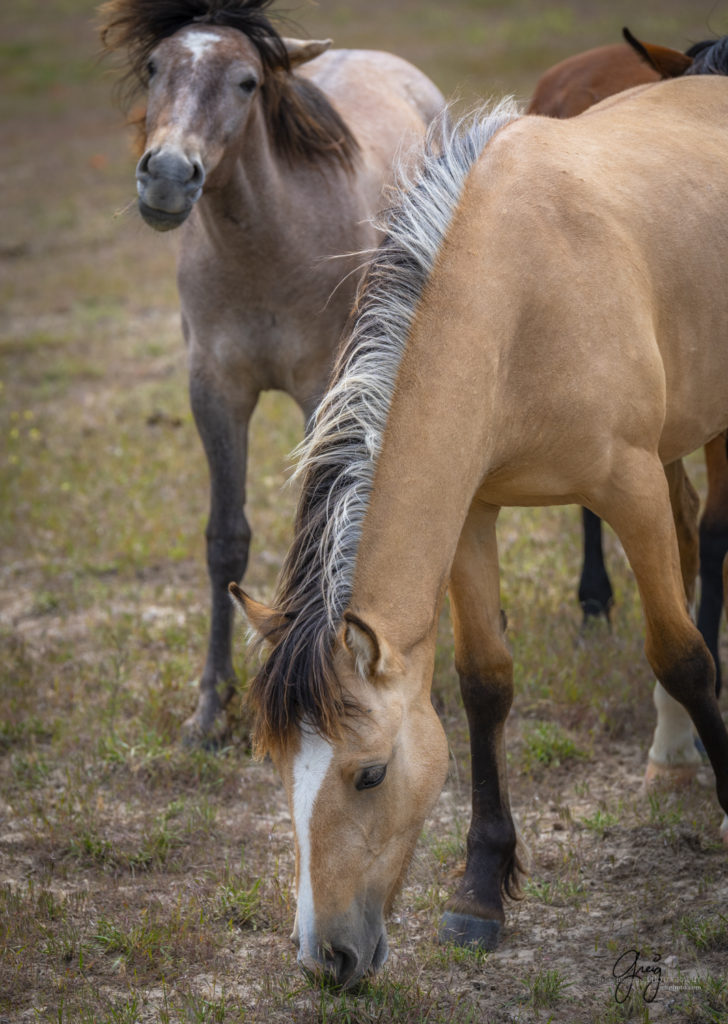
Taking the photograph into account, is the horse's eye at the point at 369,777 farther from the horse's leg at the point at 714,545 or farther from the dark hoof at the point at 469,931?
the horse's leg at the point at 714,545

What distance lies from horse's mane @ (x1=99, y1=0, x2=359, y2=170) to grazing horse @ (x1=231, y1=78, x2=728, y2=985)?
4.52 ft

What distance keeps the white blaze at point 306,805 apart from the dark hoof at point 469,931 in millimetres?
833

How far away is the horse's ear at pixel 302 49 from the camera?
4383 mm

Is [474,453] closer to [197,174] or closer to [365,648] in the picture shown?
[365,648]

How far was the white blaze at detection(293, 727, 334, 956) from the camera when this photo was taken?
2.38 m

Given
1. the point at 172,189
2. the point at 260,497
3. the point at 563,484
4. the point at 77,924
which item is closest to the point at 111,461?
the point at 260,497

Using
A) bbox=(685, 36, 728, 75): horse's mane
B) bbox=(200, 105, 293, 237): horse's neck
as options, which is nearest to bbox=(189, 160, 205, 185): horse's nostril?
bbox=(200, 105, 293, 237): horse's neck

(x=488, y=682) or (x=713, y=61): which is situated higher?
(x=713, y=61)

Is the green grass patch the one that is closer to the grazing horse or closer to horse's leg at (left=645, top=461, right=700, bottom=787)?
horse's leg at (left=645, top=461, right=700, bottom=787)

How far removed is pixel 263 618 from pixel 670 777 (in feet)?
6.31

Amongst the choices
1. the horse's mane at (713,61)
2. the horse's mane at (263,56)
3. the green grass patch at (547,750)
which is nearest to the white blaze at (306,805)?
the green grass patch at (547,750)

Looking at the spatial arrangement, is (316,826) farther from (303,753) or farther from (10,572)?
(10,572)

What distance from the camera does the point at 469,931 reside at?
310 centimetres

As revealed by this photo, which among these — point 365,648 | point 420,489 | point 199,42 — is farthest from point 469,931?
point 199,42
